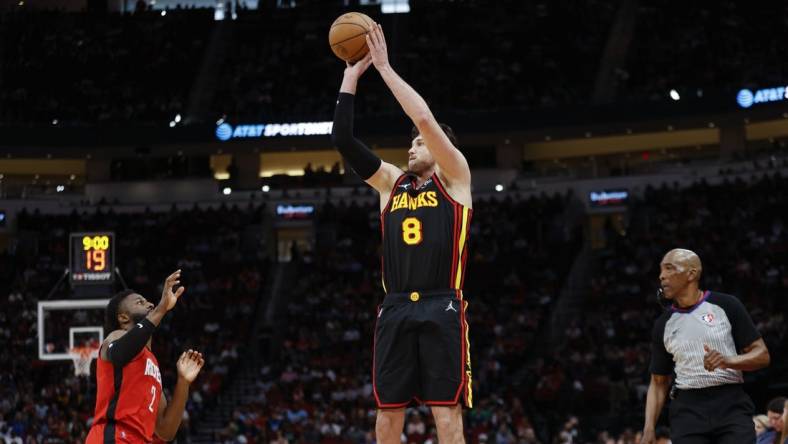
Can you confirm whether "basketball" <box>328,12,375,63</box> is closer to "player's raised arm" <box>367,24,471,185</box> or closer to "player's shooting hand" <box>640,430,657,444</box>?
"player's raised arm" <box>367,24,471,185</box>

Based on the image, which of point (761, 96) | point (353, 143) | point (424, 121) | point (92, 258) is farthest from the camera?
point (761, 96)

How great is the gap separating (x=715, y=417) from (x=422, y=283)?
197 centimetres

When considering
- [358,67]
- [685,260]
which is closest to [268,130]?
[358,67]

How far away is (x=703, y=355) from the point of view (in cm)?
715

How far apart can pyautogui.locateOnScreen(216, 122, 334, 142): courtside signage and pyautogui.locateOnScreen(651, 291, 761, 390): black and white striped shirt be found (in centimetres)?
3308

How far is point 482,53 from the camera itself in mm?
43281

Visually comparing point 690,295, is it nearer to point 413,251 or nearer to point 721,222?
point 413,251

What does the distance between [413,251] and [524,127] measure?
1319 inches

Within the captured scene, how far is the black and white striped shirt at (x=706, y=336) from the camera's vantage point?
715cm

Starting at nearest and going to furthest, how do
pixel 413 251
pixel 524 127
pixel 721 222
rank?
pixel 413 251 < pixel 721 222 < pixel 524 127

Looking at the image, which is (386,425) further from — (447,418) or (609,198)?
(609,198)

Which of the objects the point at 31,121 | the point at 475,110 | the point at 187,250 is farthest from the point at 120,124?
the point at 475,110

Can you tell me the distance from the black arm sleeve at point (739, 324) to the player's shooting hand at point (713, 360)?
13.1 inches

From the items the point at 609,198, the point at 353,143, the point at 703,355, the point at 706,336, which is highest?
the point at 609,198
